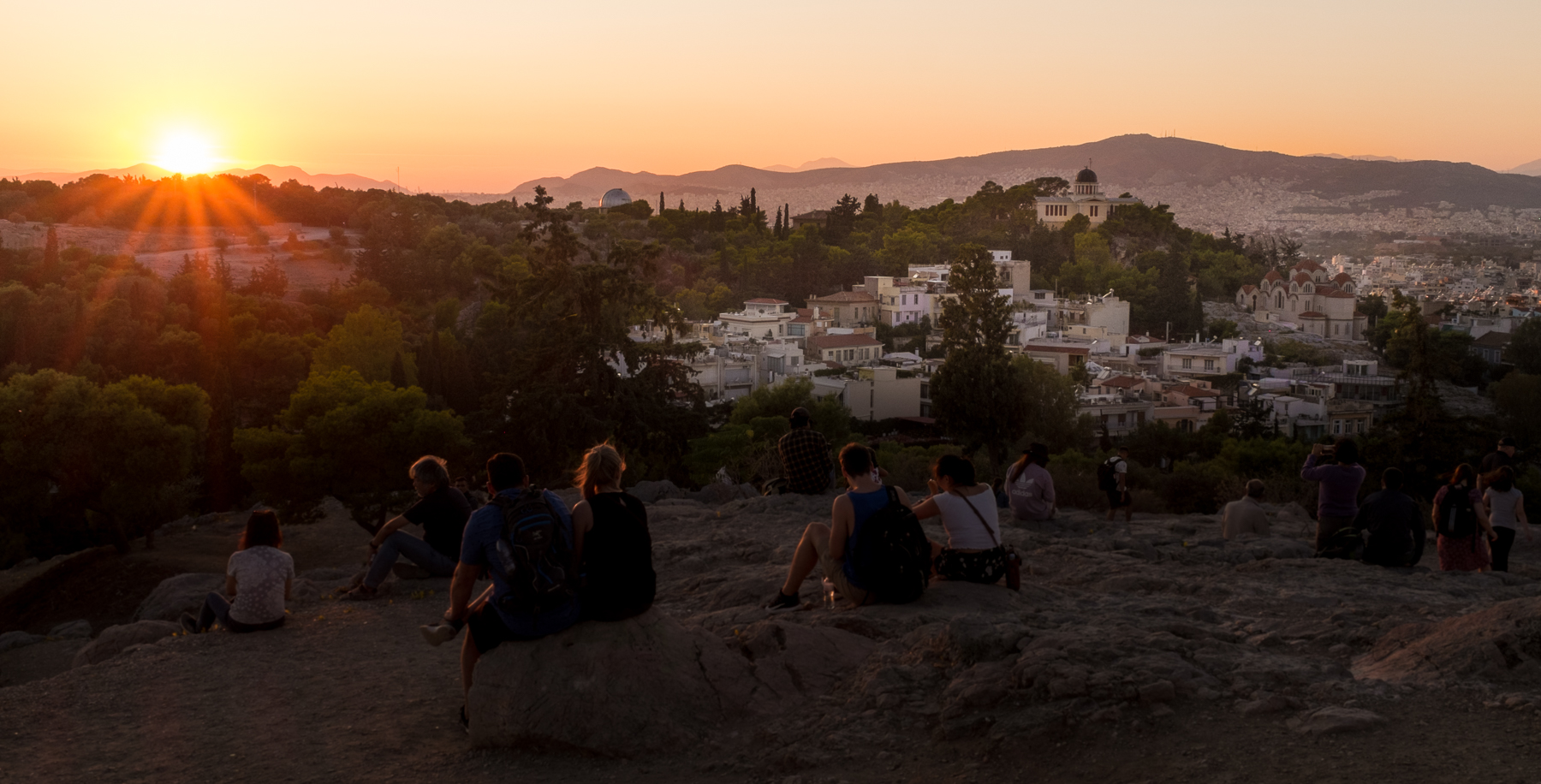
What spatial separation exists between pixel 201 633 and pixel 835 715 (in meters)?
4.03

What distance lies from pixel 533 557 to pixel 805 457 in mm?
5345

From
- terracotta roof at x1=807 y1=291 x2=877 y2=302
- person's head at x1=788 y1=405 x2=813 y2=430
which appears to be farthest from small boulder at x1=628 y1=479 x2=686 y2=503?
terracotta roof at x1=807 y1=291 x2=877 y2=302

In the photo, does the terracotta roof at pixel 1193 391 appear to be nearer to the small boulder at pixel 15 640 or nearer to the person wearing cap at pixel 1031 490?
the person wearing cap at pixel 1031 490

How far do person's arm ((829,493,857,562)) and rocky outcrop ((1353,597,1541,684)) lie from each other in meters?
2.24

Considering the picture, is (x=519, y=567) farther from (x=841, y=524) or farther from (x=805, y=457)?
(x=805, y=457)

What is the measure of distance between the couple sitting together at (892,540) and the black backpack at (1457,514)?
12.9ft

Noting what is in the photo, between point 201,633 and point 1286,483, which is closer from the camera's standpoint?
point 201,633

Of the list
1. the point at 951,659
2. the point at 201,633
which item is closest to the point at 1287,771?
the point at 951,659

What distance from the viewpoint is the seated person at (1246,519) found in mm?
9492

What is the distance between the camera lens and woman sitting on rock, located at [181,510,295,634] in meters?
6.70

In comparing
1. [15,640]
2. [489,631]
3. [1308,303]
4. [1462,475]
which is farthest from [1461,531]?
[1308,303]

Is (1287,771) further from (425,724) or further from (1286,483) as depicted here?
(1286,483)

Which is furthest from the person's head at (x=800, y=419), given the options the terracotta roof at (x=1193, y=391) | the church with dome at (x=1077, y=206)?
the church with dome at (x=1077, y=206)

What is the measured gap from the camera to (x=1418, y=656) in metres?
4.89
